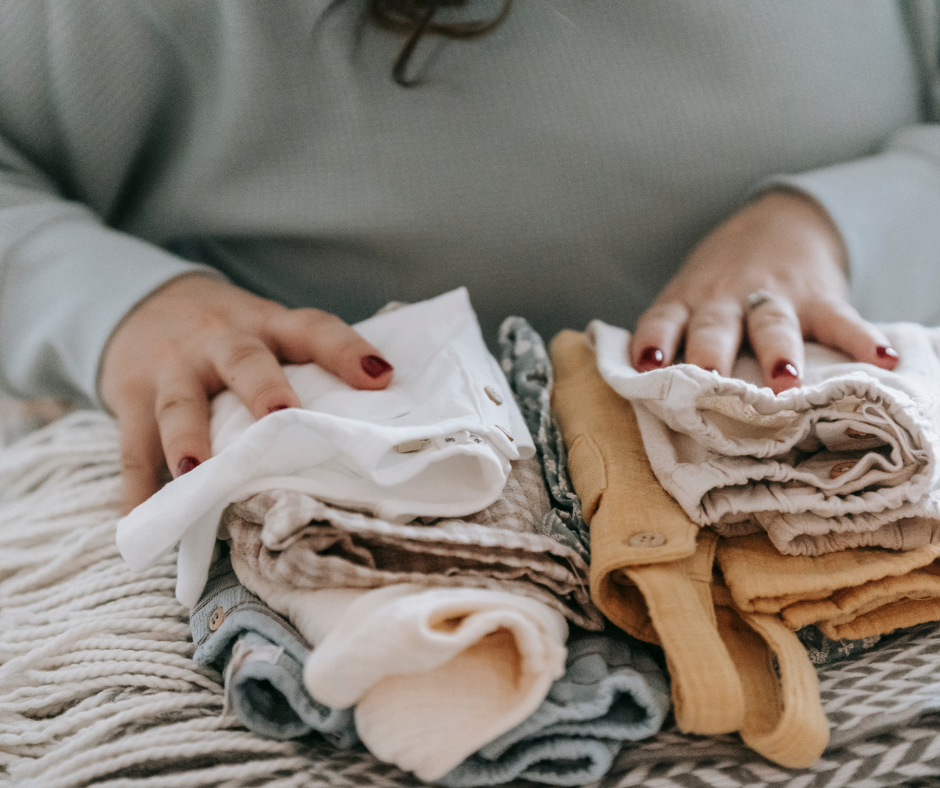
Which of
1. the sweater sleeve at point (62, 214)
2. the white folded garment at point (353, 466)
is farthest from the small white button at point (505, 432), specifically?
the sweater sleeve at point (62, 214)

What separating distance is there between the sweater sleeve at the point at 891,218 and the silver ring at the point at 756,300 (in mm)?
162

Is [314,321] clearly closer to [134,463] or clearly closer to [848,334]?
[134,463]

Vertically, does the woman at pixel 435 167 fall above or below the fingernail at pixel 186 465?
above

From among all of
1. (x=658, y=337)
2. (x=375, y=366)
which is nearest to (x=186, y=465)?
(x=375, y=366)

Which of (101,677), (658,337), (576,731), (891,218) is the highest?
(891,218)

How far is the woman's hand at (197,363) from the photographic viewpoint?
0.49 m

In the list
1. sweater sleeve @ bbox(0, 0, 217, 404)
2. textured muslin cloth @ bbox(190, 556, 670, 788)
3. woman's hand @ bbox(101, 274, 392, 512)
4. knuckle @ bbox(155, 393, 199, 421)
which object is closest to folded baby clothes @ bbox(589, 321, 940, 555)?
textured muslin cloth @ bbox(190, 556, 670, 788)

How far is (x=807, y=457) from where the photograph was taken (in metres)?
0.44

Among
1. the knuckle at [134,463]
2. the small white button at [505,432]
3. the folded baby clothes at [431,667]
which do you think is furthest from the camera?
the knuckle at [134,463]

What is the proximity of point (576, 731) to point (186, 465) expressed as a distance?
0.30 m

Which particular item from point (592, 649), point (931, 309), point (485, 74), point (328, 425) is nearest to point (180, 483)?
point (328, 425)

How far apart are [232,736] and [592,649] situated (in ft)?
0.68

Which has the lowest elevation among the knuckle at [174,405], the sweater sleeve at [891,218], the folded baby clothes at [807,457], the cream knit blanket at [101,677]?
the cream knit blanket at [101,677]

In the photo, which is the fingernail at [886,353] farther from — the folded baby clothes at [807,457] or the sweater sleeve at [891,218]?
the sweater sleeve at [891,218]
